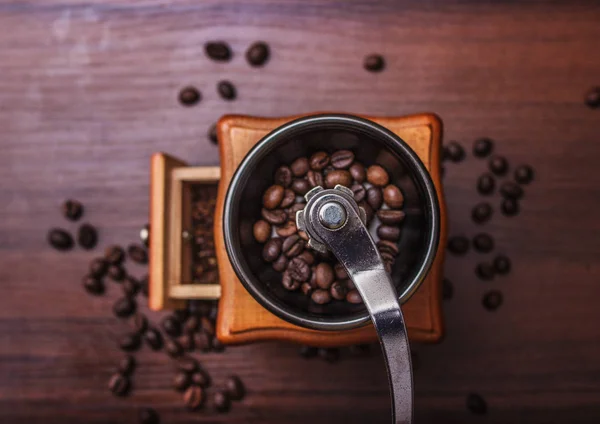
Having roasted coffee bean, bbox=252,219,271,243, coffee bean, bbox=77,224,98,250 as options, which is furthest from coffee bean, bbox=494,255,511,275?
coffee bean, bbox=77,224,98,250

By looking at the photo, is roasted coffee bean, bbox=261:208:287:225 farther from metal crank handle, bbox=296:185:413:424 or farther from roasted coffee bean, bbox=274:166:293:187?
metal crank handle, bbox=296:185:413:424

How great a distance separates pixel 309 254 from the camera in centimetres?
67

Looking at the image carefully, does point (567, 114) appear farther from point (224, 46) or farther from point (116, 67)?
point (116, 67)

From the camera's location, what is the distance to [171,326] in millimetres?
886

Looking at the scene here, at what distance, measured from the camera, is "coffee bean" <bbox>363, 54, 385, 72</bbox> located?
2.93ft

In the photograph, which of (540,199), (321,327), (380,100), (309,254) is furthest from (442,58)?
(321,327)

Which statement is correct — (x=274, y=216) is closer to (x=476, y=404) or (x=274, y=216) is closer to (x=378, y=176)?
(x=378, y=176)

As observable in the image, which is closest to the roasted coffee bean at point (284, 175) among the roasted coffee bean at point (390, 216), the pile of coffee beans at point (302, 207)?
the pile of coffee beans at point (302, 207)

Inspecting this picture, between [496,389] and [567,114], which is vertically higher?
[567,114]

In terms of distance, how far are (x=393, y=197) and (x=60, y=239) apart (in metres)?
0.53

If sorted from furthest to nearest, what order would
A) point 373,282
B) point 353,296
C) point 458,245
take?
point 458,245 < point 353,296 < point 373,282

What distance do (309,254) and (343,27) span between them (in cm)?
42

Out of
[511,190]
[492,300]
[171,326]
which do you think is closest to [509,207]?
[511,190]

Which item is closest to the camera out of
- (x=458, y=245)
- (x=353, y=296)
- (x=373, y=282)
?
(x=373, y=282)
